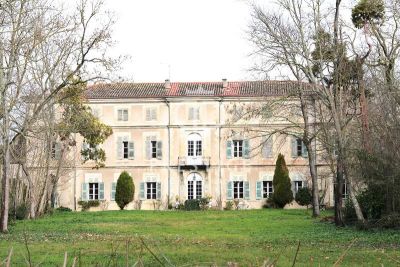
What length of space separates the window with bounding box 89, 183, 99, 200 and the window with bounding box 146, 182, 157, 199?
3569mm

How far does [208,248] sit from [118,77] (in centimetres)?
1076

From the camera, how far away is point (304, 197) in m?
44.0

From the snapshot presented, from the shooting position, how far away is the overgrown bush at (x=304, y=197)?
4400 cm

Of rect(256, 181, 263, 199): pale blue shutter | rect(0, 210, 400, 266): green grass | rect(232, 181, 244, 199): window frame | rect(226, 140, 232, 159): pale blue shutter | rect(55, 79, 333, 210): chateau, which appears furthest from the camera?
rect(226, 140, 232, 159): pale blue shutter

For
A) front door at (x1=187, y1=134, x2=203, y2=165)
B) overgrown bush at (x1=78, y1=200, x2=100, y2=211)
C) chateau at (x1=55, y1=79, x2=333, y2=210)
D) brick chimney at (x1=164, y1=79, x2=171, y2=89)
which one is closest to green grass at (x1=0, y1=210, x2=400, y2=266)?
overgrown bush at (x1=78, y1=200, x2=100, y2=211)

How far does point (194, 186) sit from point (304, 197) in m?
8.37

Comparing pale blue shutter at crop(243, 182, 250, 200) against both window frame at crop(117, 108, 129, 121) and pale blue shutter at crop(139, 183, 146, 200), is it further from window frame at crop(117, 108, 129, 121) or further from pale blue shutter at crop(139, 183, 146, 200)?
window frame at crop(117, 108, 129, 121)

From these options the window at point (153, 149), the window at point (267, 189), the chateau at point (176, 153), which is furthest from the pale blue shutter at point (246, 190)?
the window at point (153, 149)

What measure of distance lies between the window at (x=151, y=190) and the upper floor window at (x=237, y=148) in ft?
18.4

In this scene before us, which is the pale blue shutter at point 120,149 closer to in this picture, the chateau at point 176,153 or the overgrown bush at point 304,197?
the chateau at point 176,153

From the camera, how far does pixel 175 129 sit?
48562 millimetres

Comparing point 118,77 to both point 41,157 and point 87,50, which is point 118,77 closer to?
point 87,50

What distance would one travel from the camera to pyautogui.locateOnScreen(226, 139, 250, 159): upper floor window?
48.5 metres

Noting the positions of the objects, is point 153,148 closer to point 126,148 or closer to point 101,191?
point 126,148
